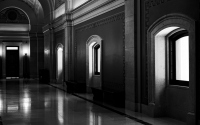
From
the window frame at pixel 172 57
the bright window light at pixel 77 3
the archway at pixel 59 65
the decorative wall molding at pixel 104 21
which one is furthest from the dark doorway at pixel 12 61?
the window frame at pixel 172 57

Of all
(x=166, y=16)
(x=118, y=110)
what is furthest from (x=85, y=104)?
(x=166, y=16)

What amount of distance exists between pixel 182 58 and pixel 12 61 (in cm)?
2587

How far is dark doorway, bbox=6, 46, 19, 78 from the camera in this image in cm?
3105

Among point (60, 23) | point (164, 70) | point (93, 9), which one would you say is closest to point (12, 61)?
point (60, 23)

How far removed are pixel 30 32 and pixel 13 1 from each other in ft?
11.8

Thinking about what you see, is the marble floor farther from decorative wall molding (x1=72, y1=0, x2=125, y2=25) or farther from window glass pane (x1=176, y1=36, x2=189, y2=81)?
decorative wall molding (x1=72, y1=0, x2=125, y2=25)

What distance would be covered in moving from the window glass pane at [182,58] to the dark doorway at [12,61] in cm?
2550

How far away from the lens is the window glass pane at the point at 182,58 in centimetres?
798

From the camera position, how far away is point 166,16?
25.8 ft

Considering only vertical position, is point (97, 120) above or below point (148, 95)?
below

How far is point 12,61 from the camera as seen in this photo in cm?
3119

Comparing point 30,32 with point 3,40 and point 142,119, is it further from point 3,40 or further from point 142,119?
point 142,119

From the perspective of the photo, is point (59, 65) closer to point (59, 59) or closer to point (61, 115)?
point (59, 59)

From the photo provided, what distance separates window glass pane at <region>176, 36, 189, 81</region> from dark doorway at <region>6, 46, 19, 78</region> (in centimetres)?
2550
